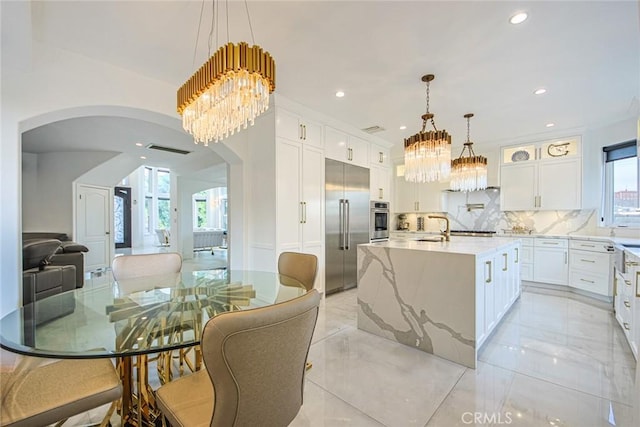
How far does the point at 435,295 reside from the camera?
95.7 inches

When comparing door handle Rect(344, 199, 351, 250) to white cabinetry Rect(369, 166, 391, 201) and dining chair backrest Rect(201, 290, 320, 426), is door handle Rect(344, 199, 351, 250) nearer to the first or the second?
white cabinetry Rect(369, 166, 391, 201)

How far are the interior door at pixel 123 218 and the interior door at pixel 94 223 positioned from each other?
4537mm

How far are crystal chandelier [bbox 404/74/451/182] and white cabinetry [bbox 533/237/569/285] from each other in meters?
3.02

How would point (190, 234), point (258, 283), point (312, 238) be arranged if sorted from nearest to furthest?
point (258, 283)
point (312, 238)
point (190, 234)

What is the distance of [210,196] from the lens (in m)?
13.7

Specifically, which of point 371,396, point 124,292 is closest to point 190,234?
point 124,292

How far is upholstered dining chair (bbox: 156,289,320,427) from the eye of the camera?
833 millimetres

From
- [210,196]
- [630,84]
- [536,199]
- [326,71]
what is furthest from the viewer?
[210,196]

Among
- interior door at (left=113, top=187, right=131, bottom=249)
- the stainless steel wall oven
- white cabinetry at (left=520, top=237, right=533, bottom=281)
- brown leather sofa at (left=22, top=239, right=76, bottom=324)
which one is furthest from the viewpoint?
interior door at (left=113, top=187, right=131, bottom=249)

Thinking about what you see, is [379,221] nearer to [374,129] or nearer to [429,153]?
[374,129]

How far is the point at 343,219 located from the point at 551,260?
3.50 metres

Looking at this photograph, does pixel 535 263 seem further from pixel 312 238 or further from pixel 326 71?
pixel 326 71

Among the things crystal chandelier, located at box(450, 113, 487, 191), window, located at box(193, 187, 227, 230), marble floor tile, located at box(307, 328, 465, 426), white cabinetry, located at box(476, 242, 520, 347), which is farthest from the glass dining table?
window, located at box(193, 187, 227, 230)

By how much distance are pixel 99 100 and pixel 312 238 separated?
2.83 metres
